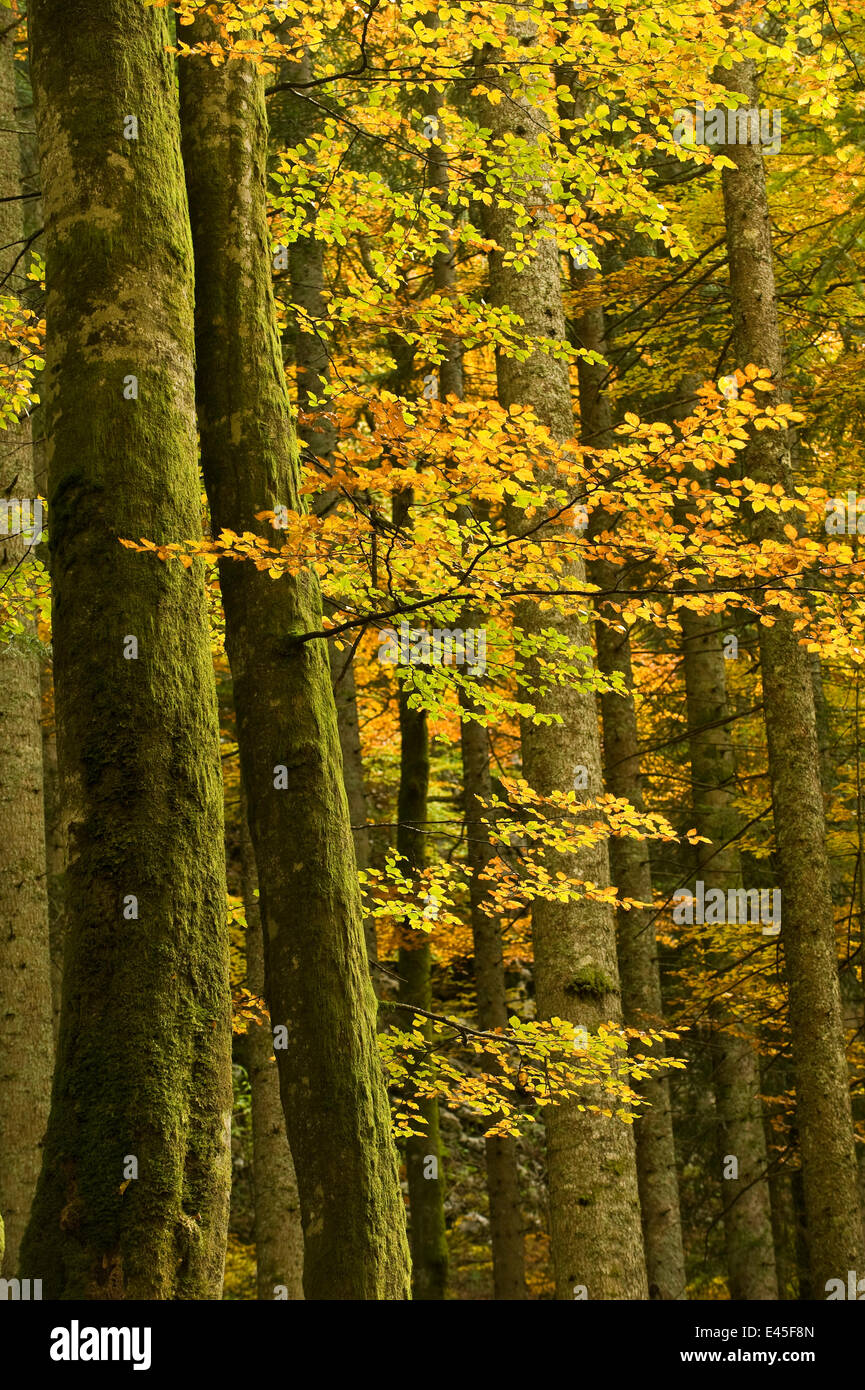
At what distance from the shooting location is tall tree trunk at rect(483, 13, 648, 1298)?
20.8 ft

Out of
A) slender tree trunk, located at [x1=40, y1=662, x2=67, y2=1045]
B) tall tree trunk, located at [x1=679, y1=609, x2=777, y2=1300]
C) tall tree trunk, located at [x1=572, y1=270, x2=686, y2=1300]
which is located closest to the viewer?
slender tree trunk, located at [x1=40, y1=662, x2=67, y2=1045]

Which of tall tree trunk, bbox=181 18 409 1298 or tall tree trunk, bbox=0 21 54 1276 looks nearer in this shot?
tall tree trunk, bbox=181 18 409 1298

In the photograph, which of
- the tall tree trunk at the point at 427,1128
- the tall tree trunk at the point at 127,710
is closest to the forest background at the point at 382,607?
the tall tree trunk at the point at 127,710

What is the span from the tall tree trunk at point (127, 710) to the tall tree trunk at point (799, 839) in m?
5.21

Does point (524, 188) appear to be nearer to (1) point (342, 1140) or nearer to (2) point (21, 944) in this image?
(1) point (342, 1140)

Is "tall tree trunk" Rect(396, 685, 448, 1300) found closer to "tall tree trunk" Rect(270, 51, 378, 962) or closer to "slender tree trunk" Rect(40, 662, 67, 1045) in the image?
"tall tree trunk" Rect(270, 51, 378, 962)

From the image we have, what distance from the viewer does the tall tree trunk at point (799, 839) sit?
730 cm

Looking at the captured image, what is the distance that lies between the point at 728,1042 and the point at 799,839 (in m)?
4.69

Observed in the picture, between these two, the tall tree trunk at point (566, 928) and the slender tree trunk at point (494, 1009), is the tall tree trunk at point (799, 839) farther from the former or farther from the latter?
the slender tree trunk at point (494, 1009)

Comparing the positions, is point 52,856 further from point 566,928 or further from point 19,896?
point 566,928

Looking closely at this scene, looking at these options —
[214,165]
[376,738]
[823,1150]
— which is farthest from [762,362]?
[376,738]

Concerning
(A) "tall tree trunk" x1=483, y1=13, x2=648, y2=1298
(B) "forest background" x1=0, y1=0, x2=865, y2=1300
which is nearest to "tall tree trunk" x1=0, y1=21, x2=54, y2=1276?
(B) "forest background" x1=0, y1=0, x2=865, y2=1300

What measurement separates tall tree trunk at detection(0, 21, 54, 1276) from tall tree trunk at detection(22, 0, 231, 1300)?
4.54 meters
